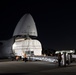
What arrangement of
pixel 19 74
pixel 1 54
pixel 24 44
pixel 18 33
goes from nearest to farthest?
pixel 19 74 → pixel 24 44 → pixel 18 33 → pixel 1 54

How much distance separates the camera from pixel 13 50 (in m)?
52.3

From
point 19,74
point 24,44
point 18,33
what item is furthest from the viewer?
point 18,33

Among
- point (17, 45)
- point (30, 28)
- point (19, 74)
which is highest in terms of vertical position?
point (30, 28)

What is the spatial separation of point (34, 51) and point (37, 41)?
7.75 ft

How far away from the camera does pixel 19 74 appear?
1634cm

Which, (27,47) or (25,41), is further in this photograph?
(25,41)

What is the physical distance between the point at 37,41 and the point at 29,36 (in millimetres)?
2840

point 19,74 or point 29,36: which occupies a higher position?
point 29,36

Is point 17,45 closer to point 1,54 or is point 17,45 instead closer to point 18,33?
point 18,33

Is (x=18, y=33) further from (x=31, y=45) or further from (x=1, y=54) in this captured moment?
(x=1, y=54)

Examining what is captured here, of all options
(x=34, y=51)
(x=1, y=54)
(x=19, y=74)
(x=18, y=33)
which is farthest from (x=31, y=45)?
(x=19, y=74)

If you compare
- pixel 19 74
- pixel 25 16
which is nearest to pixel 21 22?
pixel 25 16

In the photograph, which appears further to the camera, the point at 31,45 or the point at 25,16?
the point at 25,16

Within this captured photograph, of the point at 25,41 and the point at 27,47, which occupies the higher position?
the point at 25,41
